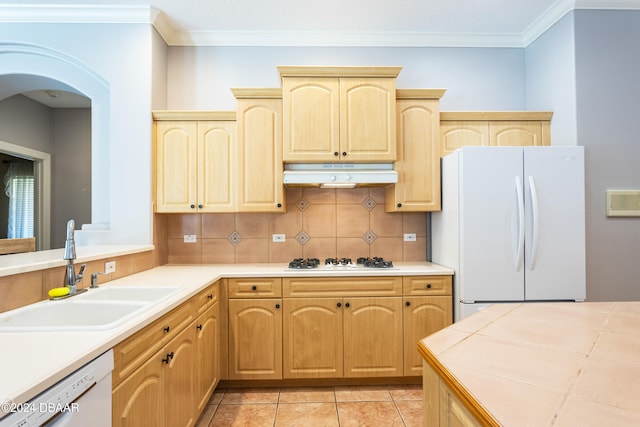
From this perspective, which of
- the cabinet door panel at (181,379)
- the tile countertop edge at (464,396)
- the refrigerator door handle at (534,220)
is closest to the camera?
the tile countertop edge at (464,396)

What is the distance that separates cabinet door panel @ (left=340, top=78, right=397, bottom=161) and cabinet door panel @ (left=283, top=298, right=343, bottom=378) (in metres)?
1.19

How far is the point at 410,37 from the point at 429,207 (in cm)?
159

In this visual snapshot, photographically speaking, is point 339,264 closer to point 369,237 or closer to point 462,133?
point 369,237

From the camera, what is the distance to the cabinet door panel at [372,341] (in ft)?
7.65

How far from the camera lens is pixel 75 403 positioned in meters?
0.89

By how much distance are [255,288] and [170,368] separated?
0.89 meters

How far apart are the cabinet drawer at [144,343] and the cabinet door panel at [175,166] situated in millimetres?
1167

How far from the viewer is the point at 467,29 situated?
280cm

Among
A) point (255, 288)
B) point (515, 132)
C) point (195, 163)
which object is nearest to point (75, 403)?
point (255, 288)

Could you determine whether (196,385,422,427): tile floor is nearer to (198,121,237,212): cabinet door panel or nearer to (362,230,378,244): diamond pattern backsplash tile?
(362,230,378,244): diamond pattern backsplash tile

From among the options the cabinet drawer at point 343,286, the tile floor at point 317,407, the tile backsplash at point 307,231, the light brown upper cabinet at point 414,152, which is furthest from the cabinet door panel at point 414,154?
the tile floor at point 317,407

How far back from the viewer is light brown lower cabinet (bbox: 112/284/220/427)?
45.1 inches

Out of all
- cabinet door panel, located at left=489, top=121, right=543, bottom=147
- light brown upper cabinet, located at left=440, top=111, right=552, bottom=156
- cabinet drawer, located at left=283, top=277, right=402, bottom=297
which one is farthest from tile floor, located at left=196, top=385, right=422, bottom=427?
cabinet door panel, located at left=489, top=121, right=543, bottom=147

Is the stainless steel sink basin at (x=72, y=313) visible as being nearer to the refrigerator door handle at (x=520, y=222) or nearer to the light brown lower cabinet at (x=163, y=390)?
the light brown lower cabinet at (x=163, y=390)
